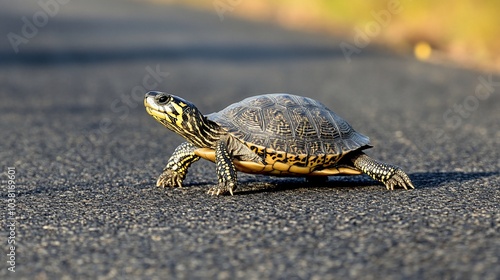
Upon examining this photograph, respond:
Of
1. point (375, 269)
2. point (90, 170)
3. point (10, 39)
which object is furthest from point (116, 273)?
point (10, 39)

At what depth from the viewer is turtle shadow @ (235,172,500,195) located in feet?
21.2

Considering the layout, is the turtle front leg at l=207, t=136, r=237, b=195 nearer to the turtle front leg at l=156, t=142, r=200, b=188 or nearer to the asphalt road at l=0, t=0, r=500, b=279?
the asphalt road at l=0, t=0, r=500, b=279

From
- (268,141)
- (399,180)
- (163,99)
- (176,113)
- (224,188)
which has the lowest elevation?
(224,188)

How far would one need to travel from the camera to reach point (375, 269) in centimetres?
Answer: 411

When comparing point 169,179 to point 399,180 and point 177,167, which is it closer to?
point 177,167

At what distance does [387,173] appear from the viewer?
6.32 meters

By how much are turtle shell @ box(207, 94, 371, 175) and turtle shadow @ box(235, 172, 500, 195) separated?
Answer: 212 millimetres

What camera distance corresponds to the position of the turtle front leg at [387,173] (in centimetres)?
630

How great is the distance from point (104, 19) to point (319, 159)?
81.8 feet

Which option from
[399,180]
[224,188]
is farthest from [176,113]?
[399,180]

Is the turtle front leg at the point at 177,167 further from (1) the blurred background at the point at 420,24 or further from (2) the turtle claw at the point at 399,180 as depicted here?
(1) the blurred background at the point at 420,24

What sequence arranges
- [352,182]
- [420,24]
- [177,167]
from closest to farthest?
[177,167] → [352,182] → [420,24]

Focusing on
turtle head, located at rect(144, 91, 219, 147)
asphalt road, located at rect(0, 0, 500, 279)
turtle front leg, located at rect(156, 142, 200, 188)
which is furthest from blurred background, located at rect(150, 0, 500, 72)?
turtle head, located at rect(144, 91, 219, 147)

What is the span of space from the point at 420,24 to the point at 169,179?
14208 millimetres
